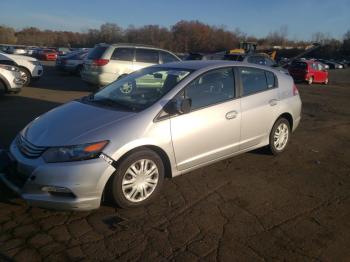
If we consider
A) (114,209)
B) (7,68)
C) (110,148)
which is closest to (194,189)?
(114,209)

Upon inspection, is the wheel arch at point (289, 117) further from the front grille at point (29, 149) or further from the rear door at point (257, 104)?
the front grille at point (29, 149)

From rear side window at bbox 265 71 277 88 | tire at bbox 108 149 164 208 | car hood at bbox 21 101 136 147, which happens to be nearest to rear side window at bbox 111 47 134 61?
rear side window at bbox 265 71 277 88

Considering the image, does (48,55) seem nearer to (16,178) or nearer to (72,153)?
(16,178)

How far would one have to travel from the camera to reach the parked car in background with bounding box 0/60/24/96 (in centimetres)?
1051

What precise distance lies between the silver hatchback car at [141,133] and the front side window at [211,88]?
14mm

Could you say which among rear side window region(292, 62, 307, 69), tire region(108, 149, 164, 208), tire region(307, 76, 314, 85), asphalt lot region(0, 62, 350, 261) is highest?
rear side window region(292, 62, 307, 69)

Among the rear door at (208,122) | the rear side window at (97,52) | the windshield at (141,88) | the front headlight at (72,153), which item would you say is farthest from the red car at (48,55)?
the front headlight at (72,153)

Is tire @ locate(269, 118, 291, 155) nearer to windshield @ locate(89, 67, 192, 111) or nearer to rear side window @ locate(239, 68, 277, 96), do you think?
rear side window @ locate(239, 68, 277, 96)

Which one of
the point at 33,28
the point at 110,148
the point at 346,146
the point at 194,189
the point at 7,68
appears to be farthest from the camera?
the point at 33,28

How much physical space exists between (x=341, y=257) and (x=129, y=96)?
2.96 meters

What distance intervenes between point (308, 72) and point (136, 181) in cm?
2155

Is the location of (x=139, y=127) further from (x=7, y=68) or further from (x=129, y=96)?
(x=7, y=68)

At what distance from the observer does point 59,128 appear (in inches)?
154

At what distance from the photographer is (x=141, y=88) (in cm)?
483
